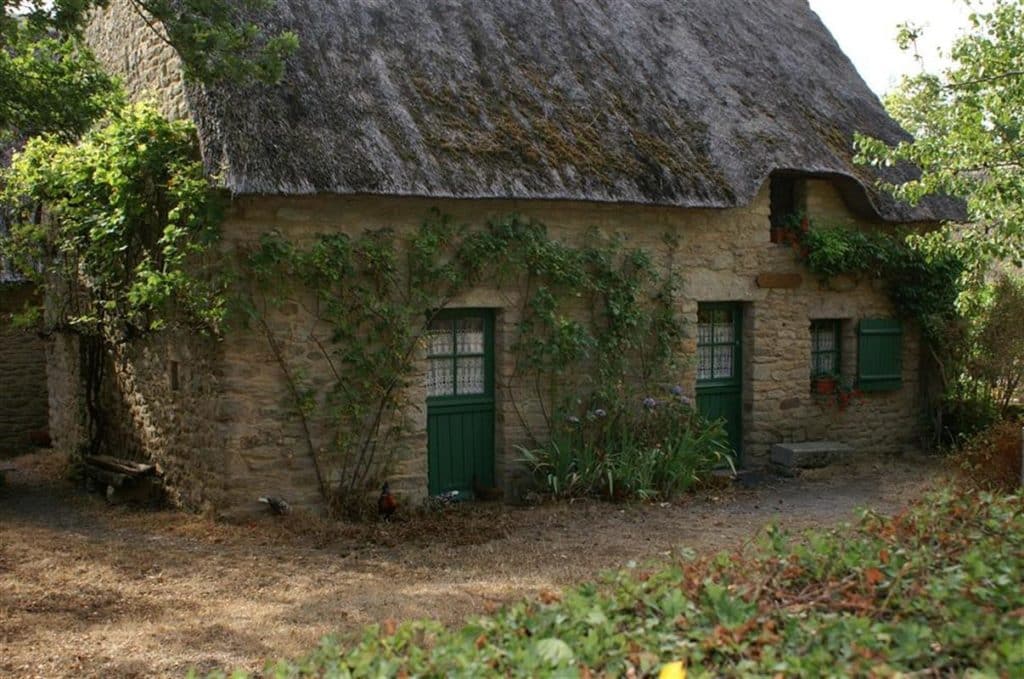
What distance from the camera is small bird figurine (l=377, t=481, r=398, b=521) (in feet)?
26.5

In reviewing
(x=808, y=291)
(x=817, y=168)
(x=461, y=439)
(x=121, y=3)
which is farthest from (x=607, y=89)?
(x=121, y=3)

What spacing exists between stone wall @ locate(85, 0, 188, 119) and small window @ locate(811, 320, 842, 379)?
23.2ft

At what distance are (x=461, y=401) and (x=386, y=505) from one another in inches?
53.3

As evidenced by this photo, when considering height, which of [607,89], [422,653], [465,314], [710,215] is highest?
[607,89]

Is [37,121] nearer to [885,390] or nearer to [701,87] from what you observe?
[701,87]

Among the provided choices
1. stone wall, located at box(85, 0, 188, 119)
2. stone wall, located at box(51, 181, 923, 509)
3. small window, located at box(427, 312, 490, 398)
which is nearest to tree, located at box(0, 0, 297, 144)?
stone wall, located at box(85, 0, 188, 119)

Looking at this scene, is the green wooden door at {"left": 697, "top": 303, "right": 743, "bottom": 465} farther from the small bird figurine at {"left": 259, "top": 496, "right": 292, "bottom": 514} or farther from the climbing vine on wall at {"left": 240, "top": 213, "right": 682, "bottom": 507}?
the small bird figurine at {"left": 259, "top": 496, "right": 292, "bottom": 514}

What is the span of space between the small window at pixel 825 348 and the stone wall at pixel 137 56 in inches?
278

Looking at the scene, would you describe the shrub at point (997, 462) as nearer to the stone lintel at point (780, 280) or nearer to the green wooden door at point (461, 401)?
the stone lintel at point (780, 280)

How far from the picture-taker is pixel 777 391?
10797 mm

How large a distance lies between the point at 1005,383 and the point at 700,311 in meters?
4.11

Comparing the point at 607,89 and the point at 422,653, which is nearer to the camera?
the point at 422,653

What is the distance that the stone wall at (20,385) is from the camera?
11.9m

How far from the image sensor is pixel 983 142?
9.08 meters
